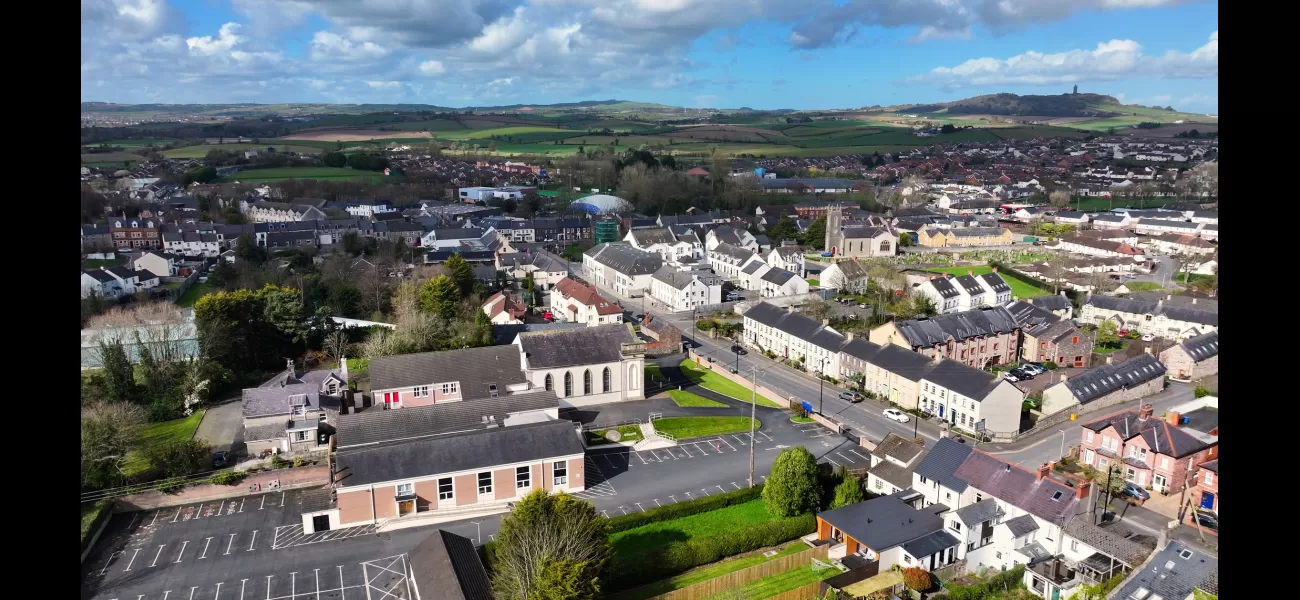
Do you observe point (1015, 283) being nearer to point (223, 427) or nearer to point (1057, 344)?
point (1057, 344)

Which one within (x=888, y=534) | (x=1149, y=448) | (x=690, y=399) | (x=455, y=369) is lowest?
(x=888, y=534)

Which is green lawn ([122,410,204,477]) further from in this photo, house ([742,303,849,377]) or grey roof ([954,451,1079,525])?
grey roof ([954,451,1079,525])

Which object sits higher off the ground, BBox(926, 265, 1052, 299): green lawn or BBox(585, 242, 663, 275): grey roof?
BBox(585, 242, 663, 275): grey roof

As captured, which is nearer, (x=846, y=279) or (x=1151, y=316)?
(x=1151, y=316)

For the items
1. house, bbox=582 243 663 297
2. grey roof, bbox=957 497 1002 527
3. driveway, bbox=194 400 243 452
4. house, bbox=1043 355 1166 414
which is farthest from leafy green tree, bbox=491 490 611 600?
house, bbox=582 243 663 297

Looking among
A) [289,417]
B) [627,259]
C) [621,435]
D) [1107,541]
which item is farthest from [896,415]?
[627,259]
